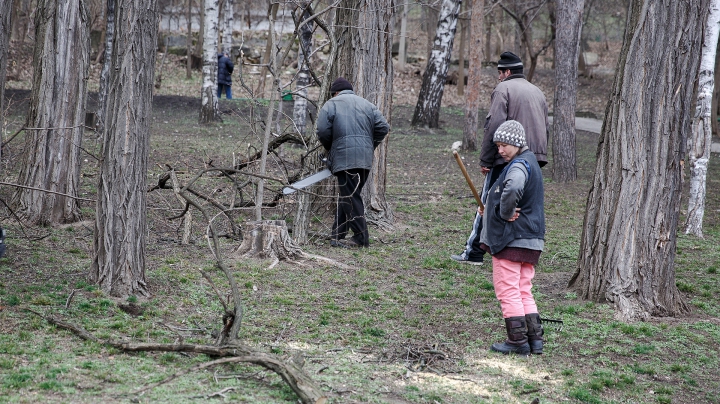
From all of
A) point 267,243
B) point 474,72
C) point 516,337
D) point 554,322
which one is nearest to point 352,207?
point 267,243

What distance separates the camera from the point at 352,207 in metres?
7.81

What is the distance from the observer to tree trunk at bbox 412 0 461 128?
18.8 metres

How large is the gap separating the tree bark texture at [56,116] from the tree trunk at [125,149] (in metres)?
2.78

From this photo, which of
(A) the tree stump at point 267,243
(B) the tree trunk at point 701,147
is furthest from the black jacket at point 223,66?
(A) the tree stump at point 267,243

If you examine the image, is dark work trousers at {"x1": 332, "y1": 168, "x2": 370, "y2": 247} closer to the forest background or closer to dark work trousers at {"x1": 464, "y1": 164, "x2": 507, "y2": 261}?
the forest background

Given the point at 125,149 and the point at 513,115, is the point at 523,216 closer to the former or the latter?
the point at 513,115

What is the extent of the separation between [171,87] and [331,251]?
2089cm

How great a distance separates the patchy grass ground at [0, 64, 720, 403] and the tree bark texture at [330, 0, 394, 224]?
0.51 meters

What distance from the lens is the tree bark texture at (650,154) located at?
5.81m

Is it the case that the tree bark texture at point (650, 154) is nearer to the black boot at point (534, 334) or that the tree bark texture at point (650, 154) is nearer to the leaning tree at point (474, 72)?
the black boot at point (534, 334)

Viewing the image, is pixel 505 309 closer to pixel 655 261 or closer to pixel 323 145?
pixel 655 261

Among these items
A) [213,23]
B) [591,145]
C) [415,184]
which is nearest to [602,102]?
[591,145]

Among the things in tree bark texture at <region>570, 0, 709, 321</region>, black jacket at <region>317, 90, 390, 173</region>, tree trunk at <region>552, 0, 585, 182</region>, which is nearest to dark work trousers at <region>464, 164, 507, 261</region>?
black jacket at <region>317, 90, 390, 173</region>

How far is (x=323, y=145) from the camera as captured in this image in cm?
773
